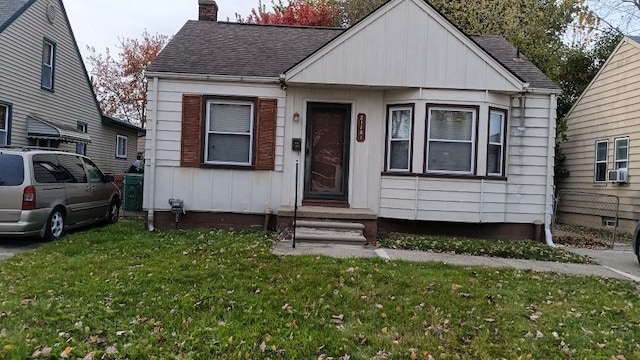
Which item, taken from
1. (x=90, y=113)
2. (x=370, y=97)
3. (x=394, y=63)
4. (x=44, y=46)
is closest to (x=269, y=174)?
(x=370, y=97)

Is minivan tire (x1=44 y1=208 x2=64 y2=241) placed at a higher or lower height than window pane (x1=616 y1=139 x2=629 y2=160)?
lower

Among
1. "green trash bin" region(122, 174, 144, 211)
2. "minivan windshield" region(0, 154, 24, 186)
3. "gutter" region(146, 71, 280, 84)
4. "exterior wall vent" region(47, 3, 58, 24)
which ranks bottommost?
"green trash bin" region(122, 174, 144, 211)

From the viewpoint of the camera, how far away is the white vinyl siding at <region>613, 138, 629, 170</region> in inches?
517

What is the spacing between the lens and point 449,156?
377 inches

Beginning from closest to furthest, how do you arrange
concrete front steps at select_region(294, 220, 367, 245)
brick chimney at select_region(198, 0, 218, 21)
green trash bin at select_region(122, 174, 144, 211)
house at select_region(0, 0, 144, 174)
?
concrete front steps at select_region(294, 220, 367, 245) < green trash bin at select_region(122, 174, 144, 211) < brick chimney at select_region(198, 0, 218, 21) < house at select_region(0, 0, 144, 174)

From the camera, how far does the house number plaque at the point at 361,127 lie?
992 cm

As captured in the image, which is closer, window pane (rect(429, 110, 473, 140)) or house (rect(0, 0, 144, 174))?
window pane (rect(429, 110, 473, 140))

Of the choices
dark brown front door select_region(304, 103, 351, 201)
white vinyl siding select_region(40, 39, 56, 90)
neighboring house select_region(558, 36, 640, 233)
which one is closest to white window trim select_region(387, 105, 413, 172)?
dark brown front door select_region(304, 103, 351, 201)

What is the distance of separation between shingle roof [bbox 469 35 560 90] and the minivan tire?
8799mm

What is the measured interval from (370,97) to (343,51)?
1153mm

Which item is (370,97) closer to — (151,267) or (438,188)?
(438,188)

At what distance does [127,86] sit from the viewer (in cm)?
3381

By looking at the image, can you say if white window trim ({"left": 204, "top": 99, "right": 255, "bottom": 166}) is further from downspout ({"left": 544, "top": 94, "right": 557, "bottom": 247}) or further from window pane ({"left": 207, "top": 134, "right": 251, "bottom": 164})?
downspout ({"left": 544, "top": 94, "right": 557, "bottom": 247})

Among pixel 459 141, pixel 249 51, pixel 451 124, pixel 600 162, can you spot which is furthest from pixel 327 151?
pixel 600 162
